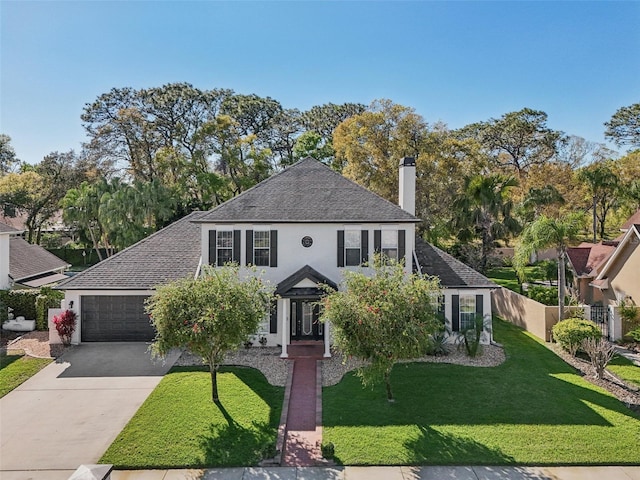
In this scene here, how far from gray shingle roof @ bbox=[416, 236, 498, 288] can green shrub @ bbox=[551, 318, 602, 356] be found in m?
3.28

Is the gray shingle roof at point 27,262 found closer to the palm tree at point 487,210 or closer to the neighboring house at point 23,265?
the neighboring house at point 23,265

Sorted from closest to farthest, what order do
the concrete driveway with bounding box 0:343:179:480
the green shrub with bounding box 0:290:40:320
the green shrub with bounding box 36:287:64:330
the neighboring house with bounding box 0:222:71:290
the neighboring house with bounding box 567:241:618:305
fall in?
the concrete driveway with bounding box 0:343:179:480 < the green shrub with bounding box 36:287:64:330 < the green shrub with bounding box 0:290:40:320 < the neighboring house with bounding box 0:222:71:290 < the neighboring house with bounding box 567:241:618:305

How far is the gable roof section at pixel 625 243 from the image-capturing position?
66.3 ft

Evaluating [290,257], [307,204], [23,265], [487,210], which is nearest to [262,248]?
[290,257]

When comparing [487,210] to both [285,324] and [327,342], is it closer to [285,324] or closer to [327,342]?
[327,342]

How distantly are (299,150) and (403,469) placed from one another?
40.5m

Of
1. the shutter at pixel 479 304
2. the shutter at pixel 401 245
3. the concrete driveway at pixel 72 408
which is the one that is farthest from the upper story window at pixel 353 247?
the concrete driveway at pixel 72 408

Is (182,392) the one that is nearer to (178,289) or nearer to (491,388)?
(178,289)

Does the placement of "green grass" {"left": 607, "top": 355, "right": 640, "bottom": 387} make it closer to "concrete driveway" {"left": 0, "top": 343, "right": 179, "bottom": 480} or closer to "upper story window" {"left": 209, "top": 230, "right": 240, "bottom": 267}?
"upper story window" {"left": 209, "top": 230, "right": 240, "bottom": 267}

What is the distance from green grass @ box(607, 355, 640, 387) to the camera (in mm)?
15125

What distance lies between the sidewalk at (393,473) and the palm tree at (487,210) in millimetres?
20742

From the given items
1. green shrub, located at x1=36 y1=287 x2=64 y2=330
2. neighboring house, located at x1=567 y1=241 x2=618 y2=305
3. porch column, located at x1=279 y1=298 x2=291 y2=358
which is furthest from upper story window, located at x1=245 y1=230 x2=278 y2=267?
neighboring house, located at x1=567 y1=241 x2=618 y2=305

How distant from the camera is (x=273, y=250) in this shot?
713 inches

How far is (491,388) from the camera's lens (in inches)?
552
